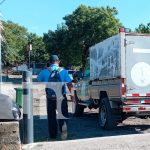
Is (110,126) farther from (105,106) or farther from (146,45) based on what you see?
(146,45)

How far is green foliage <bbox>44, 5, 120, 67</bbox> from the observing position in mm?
57250

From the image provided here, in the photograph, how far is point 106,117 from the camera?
12891 mm

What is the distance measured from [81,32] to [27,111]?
49.5 m

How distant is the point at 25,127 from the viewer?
9.18 metres

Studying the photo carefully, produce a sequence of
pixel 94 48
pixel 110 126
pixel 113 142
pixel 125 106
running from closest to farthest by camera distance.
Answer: pixel 113 142, pixel 125 106, pixel 110 126, pixel 94 48

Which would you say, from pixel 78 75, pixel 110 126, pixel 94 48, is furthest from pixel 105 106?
pixel 78 75

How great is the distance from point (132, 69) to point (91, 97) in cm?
306

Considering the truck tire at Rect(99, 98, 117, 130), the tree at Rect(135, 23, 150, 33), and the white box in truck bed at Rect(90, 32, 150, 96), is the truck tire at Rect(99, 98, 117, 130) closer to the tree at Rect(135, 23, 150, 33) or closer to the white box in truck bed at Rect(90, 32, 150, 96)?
the white box in truck bed at Rect(90, 32, 150, 96)

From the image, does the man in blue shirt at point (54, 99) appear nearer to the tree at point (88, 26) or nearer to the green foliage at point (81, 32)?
the tree at point (88, 26)

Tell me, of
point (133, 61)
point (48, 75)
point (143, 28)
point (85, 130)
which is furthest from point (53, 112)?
point (143, 28)

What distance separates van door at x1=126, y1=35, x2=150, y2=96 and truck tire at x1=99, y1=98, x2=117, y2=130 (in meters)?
1.06

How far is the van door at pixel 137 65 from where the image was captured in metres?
12.0

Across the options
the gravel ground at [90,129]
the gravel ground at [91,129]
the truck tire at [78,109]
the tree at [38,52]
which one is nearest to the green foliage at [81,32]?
the truck tire at [78,109]

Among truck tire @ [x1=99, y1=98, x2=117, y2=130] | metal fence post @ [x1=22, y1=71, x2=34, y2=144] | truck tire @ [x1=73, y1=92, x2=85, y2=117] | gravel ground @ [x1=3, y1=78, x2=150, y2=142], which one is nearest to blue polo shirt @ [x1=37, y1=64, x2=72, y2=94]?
metal fence post @ [x1=22, y1=71, x2=34, y2=144]
